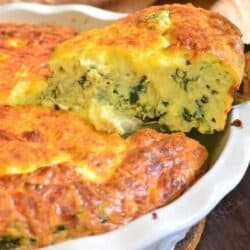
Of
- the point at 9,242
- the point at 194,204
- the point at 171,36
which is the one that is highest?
the point at 171,36

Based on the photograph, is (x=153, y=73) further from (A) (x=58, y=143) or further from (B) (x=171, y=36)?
(A) (x=58, y=143)

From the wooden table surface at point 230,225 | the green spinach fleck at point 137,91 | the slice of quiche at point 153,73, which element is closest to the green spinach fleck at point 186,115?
the slice of quiche at point 153,73

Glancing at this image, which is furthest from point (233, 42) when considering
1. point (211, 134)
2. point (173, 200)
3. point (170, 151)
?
point (173, 200)

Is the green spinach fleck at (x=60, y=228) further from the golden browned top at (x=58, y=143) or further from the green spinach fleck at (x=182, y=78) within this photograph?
the green spinach fleck at (x=182, y=78)

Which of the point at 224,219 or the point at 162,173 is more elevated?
the point at 162,173

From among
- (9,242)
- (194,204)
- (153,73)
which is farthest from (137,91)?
(9,242)

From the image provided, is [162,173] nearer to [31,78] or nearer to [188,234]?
[188,234]
